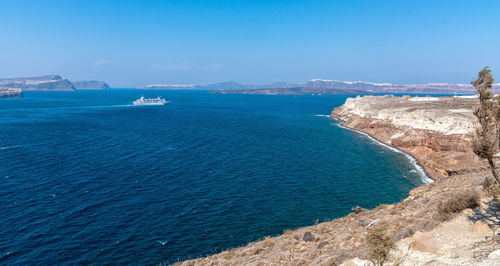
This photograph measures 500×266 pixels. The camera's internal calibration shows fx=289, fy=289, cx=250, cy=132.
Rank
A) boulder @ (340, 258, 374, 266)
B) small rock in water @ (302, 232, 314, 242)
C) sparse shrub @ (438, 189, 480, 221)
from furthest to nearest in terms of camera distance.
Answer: small rock in water @ (302, 232, 314, 242) < sparse shrub @ (438, 189, 480, 221) < boulder @ (340, 258, 374, 266)

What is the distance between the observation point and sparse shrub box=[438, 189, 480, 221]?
19.8 meters

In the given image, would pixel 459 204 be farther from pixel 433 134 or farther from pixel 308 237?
pixel 433 134

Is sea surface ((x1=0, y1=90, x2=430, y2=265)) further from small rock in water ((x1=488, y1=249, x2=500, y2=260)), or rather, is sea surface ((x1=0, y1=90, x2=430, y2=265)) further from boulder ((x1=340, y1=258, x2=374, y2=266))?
small rock in water ((x1=488, y1=249, x2=500, y2=260))

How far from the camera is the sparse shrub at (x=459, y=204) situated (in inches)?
780

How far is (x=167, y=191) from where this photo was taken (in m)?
41.9

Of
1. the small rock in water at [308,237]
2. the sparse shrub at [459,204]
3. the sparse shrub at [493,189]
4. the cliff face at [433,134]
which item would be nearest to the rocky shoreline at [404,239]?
the small rock in water at [308,237]

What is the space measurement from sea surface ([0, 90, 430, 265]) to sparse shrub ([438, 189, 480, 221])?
16.1 metres

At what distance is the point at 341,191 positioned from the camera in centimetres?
4297

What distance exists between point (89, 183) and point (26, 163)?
17837 millimetres

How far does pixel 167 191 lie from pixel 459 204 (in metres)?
34.5

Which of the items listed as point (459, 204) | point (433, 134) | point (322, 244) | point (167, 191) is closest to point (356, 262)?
point (322, 244)

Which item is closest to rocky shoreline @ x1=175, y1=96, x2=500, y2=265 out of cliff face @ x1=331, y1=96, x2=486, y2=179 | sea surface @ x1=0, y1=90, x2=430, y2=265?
sea surface @ x1=0, y1=90, x2=430, y2=265

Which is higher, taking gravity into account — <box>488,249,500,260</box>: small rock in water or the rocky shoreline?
<box>488,249,500,260</box>: small rock in water

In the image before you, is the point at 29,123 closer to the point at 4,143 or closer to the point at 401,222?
the point at 4,143
